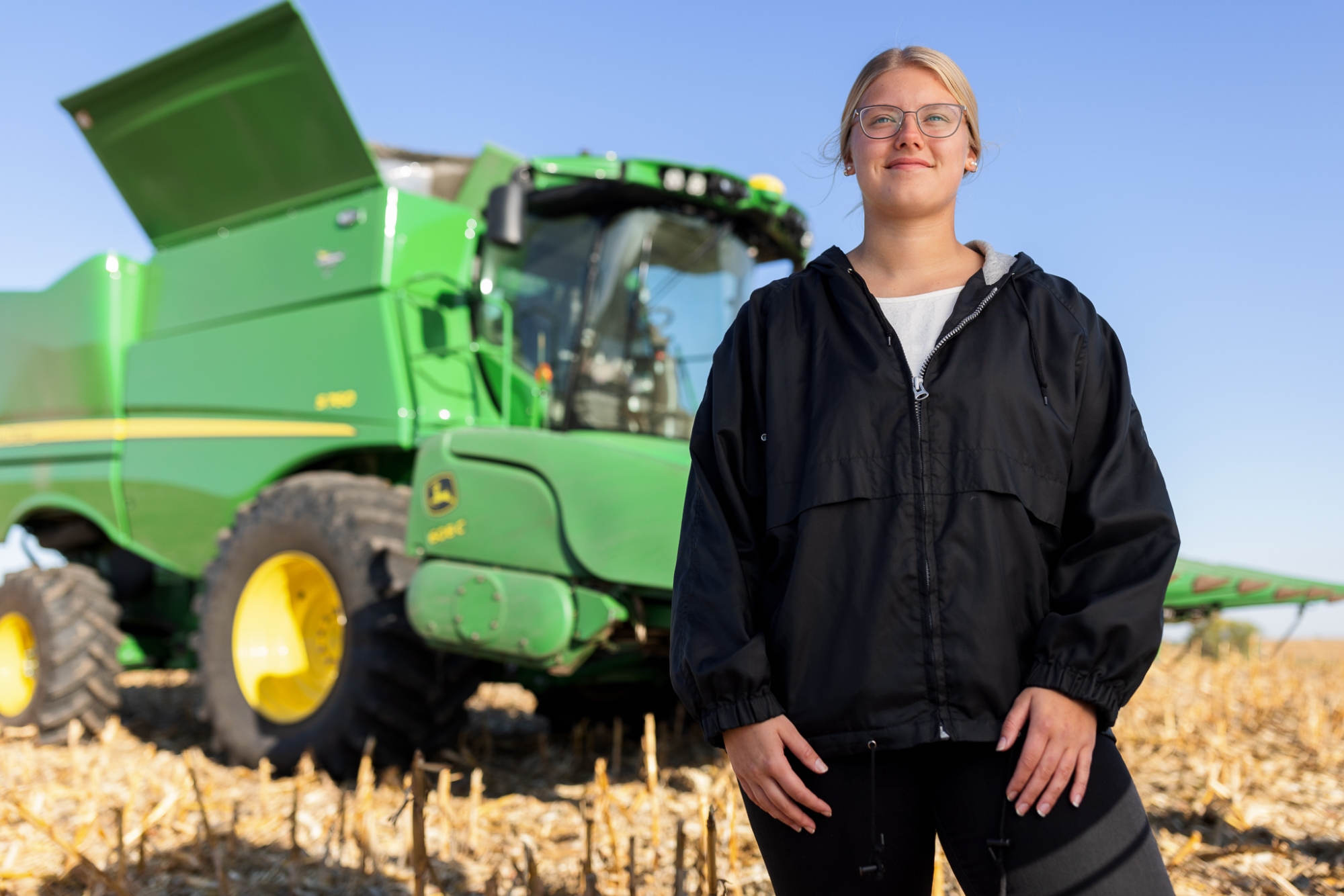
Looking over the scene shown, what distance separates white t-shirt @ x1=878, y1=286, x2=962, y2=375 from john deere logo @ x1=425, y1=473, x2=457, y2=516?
9.21 ft

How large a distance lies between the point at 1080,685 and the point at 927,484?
30 centimetres

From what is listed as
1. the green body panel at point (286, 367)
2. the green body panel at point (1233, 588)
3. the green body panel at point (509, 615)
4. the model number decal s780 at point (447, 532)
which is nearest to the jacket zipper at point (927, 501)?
the green body panel at point (1233, 588)

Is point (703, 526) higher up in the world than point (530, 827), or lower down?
higher up

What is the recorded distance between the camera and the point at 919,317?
1.49 m

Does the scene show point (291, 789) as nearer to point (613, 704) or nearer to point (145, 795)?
point (145, 795)

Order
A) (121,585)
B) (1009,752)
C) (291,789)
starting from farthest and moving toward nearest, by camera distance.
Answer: (121,585), (291,789), (1009,752)

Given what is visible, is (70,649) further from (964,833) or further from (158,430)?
Answer: (964,833)

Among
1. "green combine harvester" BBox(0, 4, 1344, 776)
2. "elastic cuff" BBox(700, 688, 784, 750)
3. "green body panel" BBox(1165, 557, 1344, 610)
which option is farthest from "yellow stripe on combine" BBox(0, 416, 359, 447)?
Result: "elastic cuff" BBox(700, 688, 784, 750)

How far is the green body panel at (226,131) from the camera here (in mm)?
5031

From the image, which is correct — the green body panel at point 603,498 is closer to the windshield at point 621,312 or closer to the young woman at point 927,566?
the windshield at point 621,312

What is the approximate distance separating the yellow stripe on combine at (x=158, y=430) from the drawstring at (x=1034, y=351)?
12.8 feet

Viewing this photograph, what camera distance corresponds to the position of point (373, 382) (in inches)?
190

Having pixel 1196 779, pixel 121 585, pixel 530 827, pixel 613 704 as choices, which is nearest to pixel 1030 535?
pixel 530 827

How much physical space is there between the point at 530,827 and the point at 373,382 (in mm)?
2200
